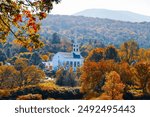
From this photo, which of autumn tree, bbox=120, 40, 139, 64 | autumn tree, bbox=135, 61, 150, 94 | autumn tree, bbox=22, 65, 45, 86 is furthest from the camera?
autumn tree, bbox=120, 40, 139, 64

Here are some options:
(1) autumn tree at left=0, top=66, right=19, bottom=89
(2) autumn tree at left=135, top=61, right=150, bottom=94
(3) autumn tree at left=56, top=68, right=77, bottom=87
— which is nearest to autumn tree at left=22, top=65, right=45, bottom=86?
(1) autumn tree at left=0, top=66, right=19, bottom=89

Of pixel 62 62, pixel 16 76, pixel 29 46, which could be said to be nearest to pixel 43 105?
pixel 29 46

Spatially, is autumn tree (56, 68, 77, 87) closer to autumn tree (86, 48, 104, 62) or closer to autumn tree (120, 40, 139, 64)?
autumn tree (86, 48, 104, 62)

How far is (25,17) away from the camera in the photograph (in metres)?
11.9

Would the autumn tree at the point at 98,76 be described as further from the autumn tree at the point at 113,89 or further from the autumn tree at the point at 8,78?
the autumn tree at the point at 8,78

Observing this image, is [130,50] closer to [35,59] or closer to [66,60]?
[35,59]

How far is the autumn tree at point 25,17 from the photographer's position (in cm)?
1152

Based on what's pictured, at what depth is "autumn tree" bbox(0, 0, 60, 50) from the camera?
1152cm

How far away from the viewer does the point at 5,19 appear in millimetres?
11938

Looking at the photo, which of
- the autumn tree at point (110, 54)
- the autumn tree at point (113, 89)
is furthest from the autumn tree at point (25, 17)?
the autumn tree at point (110, 54)

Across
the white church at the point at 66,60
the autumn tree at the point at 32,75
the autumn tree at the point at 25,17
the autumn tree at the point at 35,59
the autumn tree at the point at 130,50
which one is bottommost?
the white church at the point at 66,60

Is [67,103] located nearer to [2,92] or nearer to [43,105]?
[43,105]

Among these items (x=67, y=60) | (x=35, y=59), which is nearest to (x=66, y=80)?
(x=35, y=59)

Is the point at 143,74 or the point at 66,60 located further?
the point at 66,60
